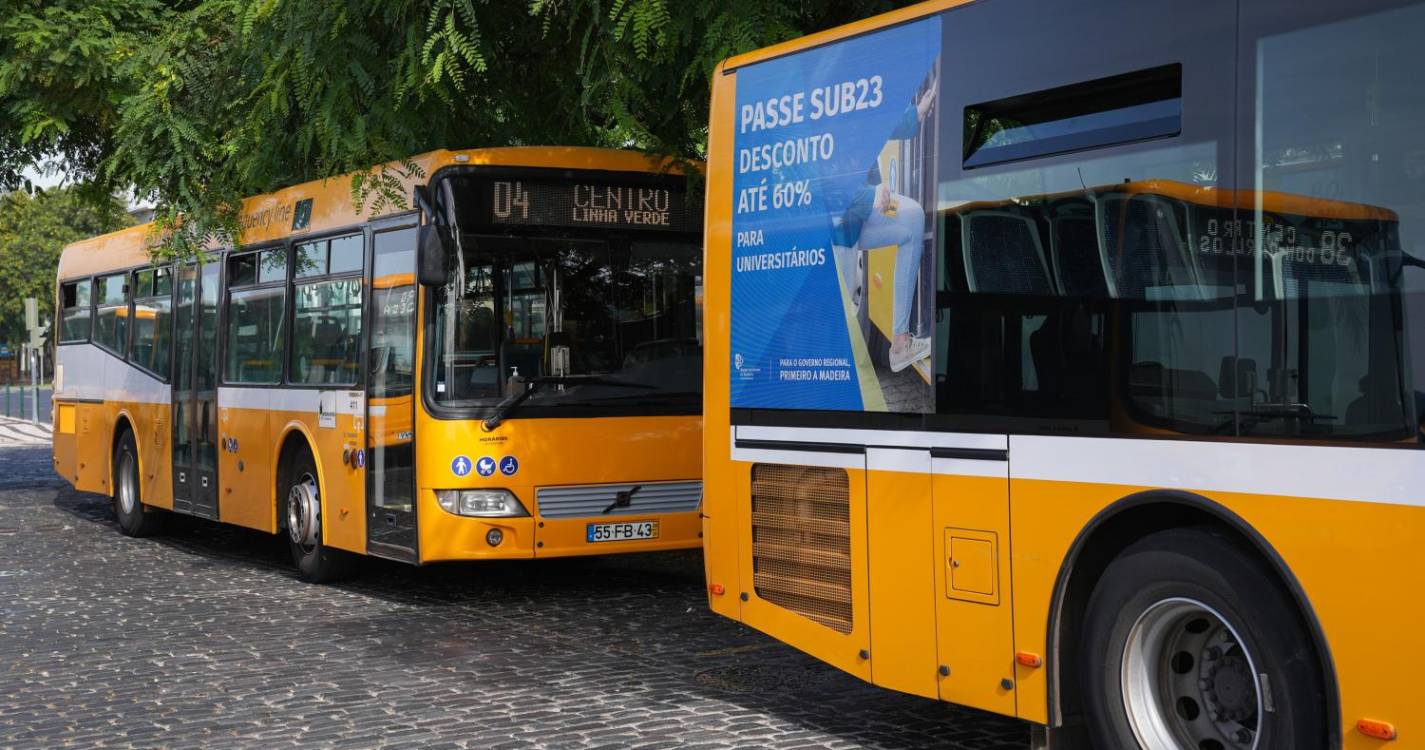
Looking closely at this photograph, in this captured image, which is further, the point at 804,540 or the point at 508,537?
the point at 508,537

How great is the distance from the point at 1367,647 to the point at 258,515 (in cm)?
1083

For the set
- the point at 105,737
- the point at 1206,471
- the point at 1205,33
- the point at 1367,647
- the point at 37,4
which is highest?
the point at 37,4

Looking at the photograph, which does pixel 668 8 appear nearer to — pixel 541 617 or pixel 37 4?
pixel 541 617

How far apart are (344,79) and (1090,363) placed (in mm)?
7057

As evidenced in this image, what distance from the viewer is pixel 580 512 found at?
11414 millimetres

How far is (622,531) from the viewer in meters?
11.5

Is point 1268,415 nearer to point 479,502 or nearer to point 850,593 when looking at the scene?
point 850,593

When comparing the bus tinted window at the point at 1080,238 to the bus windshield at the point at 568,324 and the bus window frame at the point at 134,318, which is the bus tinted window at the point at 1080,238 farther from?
the bus window frame at the point at 134,318

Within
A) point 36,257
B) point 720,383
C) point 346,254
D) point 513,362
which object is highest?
point 36,257

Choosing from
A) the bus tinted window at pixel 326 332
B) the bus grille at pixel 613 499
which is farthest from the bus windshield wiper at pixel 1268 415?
the bus tinted window at pixel 326 332

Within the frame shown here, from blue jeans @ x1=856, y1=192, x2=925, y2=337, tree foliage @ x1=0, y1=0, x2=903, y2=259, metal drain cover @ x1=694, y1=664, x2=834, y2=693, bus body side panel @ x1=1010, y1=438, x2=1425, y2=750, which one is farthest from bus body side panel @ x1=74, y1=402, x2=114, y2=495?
bus body side panel @ x1=1010, y1=438, x2=1425, y2=750

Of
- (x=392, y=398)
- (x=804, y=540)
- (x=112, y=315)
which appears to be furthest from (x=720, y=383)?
(x=112, y=315)

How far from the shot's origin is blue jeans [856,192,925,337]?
6660 mm

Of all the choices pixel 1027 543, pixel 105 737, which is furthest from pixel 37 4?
pixel 1027 543
